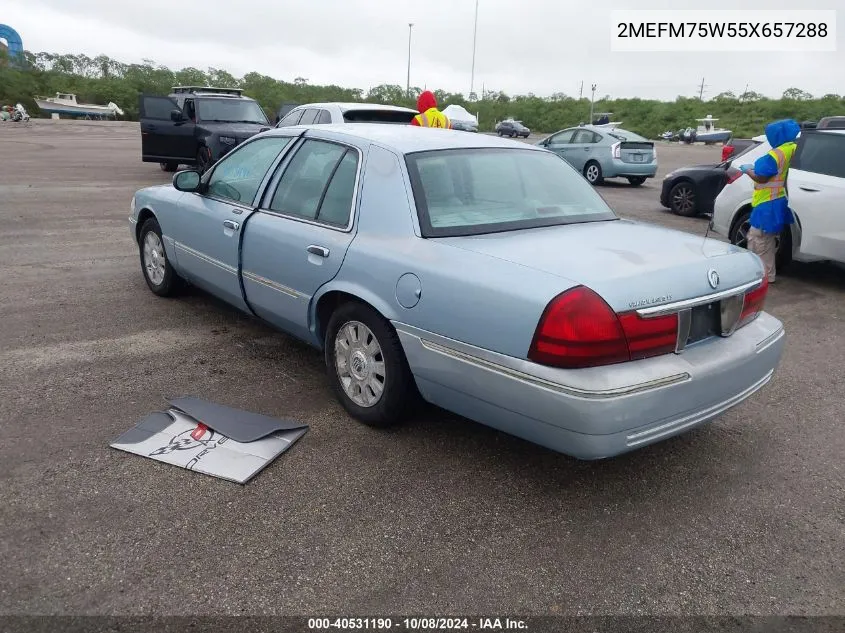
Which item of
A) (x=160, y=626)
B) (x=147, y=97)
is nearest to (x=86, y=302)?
(x=160, y=626)

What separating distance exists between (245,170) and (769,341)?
3.47m

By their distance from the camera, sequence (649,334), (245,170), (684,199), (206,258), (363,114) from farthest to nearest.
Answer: (684,199), (363,114), (206,258), (245,170), (649,334)

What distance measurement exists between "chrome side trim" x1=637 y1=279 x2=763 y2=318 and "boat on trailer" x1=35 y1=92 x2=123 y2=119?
60968mm

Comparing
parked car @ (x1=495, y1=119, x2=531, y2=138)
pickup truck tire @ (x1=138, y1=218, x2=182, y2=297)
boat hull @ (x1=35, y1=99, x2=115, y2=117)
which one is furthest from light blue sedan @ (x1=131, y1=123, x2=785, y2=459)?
boat hull @ (x1=35, y1=99, x2=115, y2=117)


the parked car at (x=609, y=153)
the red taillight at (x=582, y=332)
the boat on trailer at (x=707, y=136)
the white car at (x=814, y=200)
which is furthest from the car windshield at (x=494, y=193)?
the boat on trailer at (x=707, y=136)

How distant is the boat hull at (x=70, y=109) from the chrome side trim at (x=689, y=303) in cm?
6097

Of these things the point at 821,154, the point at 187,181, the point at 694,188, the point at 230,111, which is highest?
the point at 230,111

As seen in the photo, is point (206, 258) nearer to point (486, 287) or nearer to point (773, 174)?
point (486, 287)

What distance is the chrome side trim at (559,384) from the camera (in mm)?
2818

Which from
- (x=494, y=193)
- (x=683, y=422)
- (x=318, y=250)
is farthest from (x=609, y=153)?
(x=683, y=422)

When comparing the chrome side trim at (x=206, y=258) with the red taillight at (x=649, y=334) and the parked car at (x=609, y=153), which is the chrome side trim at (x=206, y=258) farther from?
A: the parked car at (x=609, y=153)

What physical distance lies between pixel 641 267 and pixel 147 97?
48.3ft

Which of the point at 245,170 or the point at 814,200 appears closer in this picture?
the point at 245,170

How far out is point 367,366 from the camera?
3762 mm
